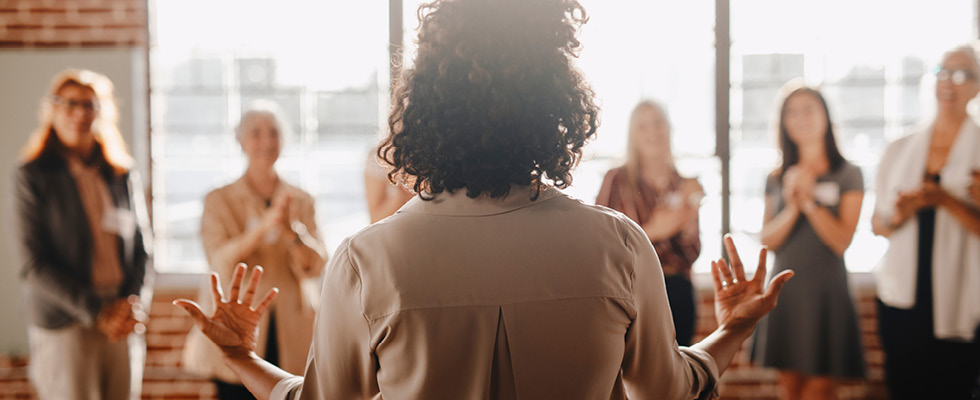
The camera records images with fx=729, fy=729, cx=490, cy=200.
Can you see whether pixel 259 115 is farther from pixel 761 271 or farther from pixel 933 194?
pixel 933 194

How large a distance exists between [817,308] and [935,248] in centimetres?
53

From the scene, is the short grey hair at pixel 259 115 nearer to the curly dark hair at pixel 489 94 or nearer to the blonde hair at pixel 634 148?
the blonde hair at pixel 634 148

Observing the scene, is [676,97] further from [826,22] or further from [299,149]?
[299,149]

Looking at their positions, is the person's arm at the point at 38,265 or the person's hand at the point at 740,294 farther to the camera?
the person's arm at the point at 38,265

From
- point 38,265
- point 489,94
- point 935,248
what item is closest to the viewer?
point 489,94

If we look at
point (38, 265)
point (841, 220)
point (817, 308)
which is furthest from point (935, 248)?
point (38, 265)

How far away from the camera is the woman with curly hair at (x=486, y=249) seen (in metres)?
0.93

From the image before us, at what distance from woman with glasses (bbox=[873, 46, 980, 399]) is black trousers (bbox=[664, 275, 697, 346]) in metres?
0.86

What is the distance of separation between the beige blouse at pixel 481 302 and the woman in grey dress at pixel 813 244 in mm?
2186

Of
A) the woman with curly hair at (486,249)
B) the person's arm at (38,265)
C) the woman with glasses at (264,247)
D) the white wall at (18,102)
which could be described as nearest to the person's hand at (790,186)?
the woman with glasses at (264,247)

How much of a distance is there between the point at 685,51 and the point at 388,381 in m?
3.29

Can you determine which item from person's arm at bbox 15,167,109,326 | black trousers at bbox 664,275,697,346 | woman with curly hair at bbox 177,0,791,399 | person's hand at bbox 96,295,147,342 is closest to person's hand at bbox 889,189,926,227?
black trousers at bbox 664,275,697,346

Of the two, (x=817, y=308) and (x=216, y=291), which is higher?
(x=216, y=291)

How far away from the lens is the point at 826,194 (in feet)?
9.53
